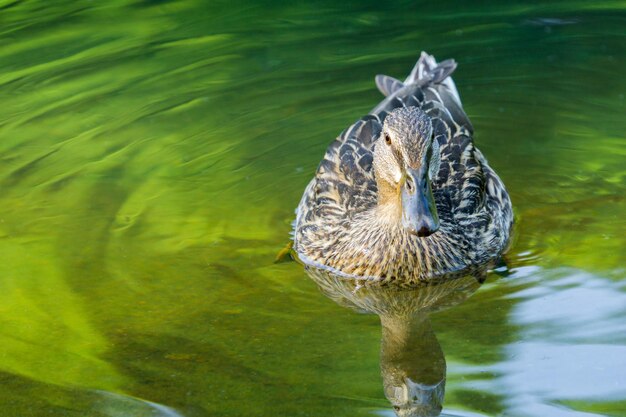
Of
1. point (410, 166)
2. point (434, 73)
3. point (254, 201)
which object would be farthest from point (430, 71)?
point (410, 166)

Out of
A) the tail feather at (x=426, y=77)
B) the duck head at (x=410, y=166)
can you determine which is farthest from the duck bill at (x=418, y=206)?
the tail feather at (x=426, y=77)

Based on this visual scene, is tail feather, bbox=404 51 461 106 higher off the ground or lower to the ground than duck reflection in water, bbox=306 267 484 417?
higher

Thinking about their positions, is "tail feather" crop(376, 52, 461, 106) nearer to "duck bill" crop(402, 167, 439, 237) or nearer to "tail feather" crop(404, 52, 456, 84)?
"tail feather" crop(404, 52, 456, 84)

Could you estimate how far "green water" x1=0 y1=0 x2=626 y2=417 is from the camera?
20.9 ft

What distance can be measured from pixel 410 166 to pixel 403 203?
220mm

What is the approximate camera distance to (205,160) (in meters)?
9.46

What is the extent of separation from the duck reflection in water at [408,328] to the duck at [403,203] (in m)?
0.13

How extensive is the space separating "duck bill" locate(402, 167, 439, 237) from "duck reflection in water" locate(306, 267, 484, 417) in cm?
55

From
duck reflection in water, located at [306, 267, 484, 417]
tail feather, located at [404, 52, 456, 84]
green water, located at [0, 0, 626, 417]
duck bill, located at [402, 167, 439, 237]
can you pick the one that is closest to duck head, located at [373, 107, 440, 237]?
duck bill, located at [402, 167, 439, 237]

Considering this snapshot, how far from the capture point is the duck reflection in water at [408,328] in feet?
20.4

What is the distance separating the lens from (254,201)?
870 cm

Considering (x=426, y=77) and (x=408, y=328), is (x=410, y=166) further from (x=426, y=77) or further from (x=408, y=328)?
(x=426, y=77)

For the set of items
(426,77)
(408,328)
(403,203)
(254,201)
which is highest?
(426,77)

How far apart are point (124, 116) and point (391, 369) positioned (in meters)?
4.63
